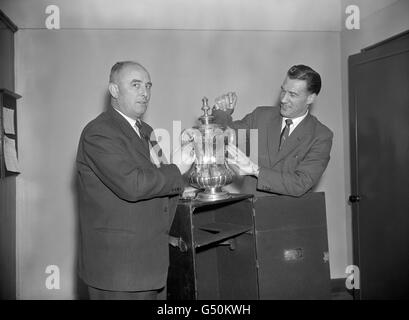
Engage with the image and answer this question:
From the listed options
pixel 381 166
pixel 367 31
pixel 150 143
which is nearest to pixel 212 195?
pixel 150 143

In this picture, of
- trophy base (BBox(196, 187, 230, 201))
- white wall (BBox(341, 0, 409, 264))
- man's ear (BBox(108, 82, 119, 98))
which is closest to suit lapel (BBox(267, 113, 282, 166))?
trophy base (BBox(196, 187, 230, 201))

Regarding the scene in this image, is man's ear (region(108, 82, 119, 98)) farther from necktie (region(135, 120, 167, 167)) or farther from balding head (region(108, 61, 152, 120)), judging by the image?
necktie (region(135, 120, 167, 167))

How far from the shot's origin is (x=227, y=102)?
2.16 metres

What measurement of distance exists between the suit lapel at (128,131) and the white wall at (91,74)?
128 cm

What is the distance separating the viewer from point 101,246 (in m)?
1.71

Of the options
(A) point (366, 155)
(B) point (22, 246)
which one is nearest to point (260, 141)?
(A) point (366, 155)

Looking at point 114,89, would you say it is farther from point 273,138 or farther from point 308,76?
point 308,76

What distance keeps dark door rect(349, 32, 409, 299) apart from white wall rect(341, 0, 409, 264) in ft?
0.30

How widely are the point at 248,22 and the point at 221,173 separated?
166cm

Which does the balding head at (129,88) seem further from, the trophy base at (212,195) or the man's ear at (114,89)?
the trophy base at (212,195)

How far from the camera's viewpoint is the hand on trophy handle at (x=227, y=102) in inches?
84.7

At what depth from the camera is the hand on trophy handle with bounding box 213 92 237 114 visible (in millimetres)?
2150

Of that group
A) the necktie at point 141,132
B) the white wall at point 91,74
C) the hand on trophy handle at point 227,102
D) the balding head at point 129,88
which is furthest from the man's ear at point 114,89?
the white wall at point 91,74

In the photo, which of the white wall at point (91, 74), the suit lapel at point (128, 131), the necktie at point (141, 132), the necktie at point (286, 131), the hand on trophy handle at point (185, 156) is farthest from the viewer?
the white wall at point (91, 74)
